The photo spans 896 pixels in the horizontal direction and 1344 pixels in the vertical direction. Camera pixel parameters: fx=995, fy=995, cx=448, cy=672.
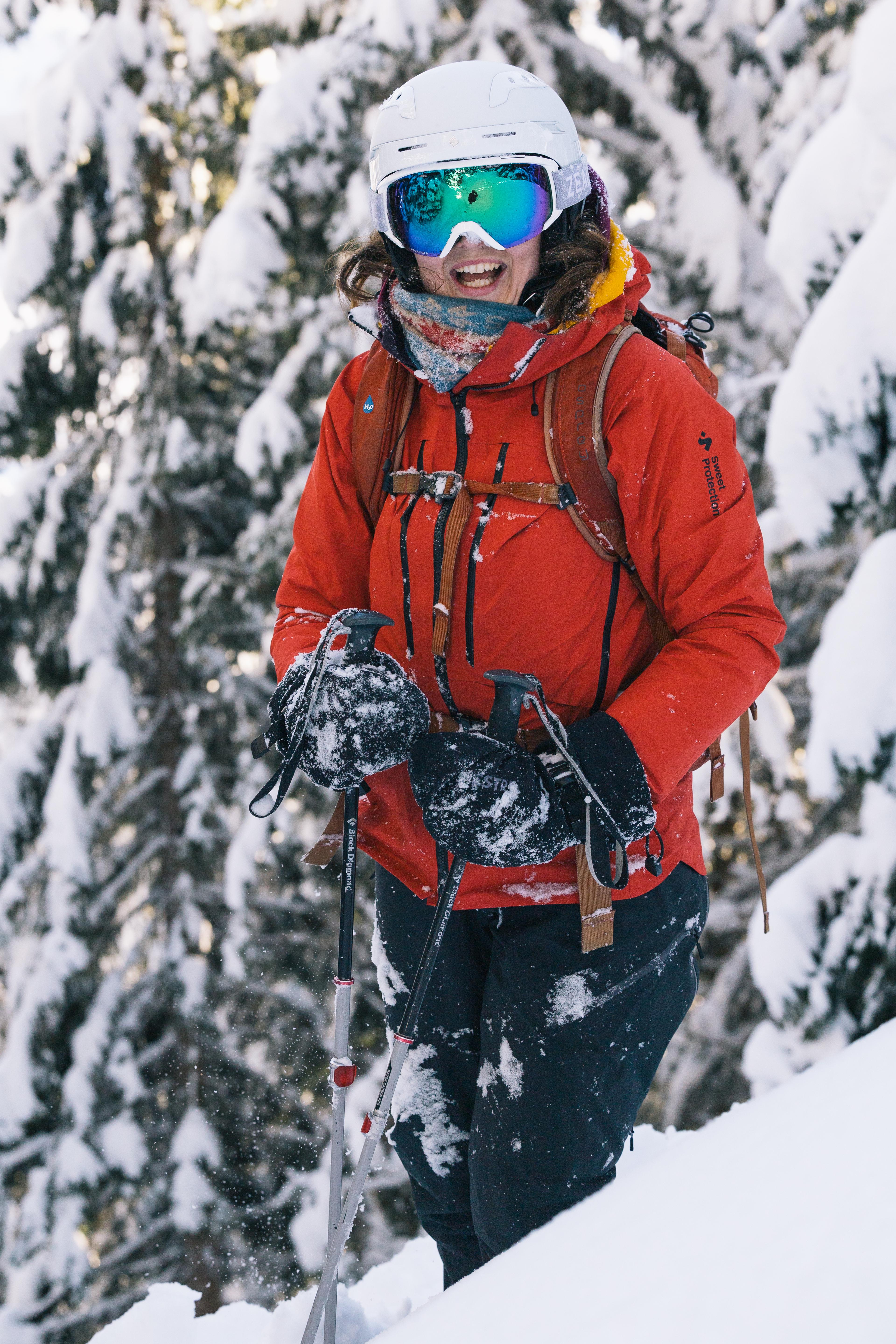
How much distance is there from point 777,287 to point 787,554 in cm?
231

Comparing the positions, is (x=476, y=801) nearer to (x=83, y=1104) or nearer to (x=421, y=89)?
(x=421, y=89)

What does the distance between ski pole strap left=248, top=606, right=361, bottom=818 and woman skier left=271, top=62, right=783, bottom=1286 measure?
0.05 metres

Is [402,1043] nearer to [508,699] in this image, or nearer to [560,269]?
[508,699]

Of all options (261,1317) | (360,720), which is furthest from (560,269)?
(261,1317)

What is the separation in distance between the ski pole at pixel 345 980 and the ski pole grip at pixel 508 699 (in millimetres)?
287

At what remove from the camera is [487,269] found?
203 cm

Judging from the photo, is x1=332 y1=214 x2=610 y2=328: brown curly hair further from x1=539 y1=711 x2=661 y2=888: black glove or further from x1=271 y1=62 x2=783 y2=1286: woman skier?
x1=539 y1=711 x2=661 y2=888: black glove

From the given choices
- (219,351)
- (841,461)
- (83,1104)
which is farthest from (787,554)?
(83,1104)

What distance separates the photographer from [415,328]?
201cm

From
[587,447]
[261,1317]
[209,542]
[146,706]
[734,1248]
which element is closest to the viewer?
[734,1248]

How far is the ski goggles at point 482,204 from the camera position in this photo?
197 cm

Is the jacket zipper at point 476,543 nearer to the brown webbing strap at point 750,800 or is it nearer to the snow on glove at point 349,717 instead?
the snow on glove at point 349,717

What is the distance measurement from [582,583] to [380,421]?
60 centimetres

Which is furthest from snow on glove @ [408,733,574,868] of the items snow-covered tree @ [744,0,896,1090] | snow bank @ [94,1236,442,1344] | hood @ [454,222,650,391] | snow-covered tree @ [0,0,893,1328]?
snow-covered tree @ [0,0,893,1328]
